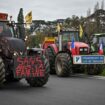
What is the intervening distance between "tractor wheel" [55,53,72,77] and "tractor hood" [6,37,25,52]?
494 centimetres

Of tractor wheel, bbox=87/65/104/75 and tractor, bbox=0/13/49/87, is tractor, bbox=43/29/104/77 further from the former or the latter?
tractor, bbox=0/13/49/87

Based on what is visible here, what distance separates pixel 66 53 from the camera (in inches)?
779

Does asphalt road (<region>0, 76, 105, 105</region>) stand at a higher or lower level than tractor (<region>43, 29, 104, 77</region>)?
lower

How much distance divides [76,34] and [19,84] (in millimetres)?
6728

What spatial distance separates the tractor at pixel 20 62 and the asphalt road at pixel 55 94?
0.44m

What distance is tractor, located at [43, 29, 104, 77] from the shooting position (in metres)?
19.2

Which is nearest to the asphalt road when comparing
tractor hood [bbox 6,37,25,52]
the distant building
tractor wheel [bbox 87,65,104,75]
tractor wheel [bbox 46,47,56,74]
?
tractor hood [bbox 6,37,25,52]

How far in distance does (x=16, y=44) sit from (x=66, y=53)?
588 centimetres

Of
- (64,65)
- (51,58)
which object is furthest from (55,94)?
(51,58)

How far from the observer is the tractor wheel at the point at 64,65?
19094mm

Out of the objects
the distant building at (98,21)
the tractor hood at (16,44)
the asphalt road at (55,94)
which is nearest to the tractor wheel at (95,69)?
the asphalt road at (55,94)

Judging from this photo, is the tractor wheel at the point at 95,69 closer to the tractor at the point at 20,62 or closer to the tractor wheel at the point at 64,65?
the tractor wheel at the point at 64,65

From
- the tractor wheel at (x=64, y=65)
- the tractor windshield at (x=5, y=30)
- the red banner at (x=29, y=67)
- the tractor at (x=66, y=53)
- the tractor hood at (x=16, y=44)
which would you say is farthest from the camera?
the tractor at (x=66, y=53)

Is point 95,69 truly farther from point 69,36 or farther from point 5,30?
point 5,30
